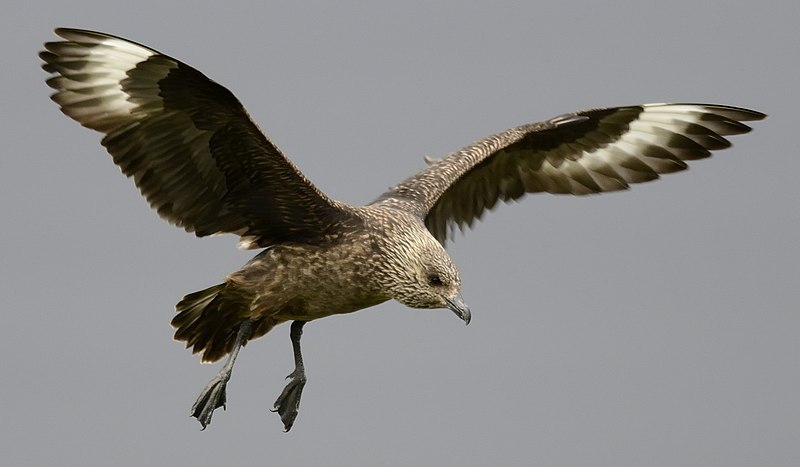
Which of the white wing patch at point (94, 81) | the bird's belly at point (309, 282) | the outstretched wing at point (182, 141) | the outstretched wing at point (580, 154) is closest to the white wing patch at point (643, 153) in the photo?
the outstretched wing at point (580, 154)

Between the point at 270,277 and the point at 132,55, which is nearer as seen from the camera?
the point at 132,55

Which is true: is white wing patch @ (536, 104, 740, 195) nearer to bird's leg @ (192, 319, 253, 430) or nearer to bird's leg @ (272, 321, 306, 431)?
Result: bird's leg @ (272, 321, 306, 431)

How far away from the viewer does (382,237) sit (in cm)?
790

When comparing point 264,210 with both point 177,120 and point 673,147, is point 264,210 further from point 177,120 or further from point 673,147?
point 673,147

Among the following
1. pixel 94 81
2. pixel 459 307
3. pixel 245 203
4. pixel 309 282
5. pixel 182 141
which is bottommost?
pixel 459 307

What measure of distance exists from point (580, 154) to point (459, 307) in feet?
7.65

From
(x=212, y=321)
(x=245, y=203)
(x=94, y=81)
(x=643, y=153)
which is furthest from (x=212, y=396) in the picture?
(x=643, y=153)

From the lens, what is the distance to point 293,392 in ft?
29.0

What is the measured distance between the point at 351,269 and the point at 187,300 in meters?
1.21

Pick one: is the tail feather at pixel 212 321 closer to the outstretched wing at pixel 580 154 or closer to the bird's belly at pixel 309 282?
the bird's belly at pixel 309 282

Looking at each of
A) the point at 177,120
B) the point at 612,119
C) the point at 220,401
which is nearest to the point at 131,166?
the point at 177,120

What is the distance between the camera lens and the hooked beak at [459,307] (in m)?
7.72

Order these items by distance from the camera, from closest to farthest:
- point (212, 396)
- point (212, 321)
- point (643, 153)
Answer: point (212, 396), point (212, 321), point (643, 153)

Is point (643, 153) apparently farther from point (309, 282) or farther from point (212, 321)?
point (212, 321)
